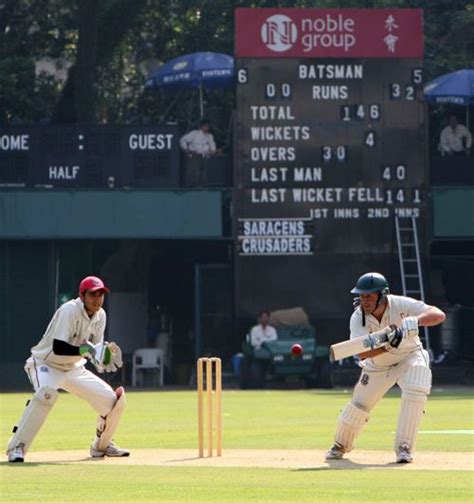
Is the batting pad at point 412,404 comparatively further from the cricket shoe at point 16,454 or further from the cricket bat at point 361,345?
the cricket shoe at point 16,454

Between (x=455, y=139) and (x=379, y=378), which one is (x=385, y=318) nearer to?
(x=379, y=378)

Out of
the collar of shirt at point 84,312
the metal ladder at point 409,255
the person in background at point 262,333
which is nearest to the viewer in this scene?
the collar of shirt at point 84,312

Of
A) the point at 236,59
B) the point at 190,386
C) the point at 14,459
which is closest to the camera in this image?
the point at 14,459

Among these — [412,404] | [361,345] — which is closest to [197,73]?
[412,404]

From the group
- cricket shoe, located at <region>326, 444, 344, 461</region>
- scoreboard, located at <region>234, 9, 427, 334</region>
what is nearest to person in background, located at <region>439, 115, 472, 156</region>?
scoreboard, located at <region>234, 9, 427, 334</region>

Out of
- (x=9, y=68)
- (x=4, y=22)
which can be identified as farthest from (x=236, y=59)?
(x=4, y=22)

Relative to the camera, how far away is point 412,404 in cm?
1503

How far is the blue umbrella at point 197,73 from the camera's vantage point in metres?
36.1

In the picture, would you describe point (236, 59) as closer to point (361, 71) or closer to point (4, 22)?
point (361, 71)

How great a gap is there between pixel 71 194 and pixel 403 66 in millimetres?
6869

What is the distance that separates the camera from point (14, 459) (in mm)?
15445

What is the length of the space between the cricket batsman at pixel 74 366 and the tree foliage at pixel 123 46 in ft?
80.4

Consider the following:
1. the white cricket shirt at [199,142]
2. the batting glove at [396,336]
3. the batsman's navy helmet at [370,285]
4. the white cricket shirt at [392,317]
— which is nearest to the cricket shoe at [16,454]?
the white cricket shirt at [392,317]

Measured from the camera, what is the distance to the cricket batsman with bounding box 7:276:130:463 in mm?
15383
